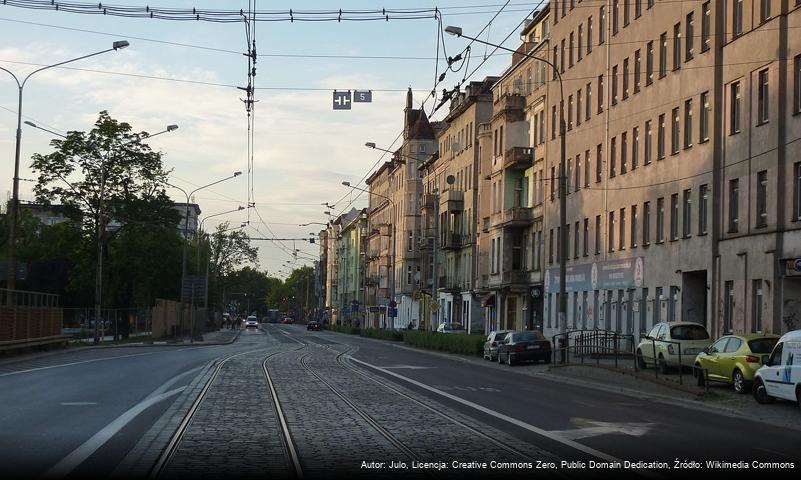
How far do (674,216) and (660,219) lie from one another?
5.17 ft

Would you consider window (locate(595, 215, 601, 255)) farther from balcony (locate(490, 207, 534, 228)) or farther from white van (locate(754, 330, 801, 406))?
white van (locate(754, 330, 801, 406))

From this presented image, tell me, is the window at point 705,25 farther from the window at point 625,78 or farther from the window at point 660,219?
the window at point 625,78

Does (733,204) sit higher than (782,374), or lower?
higher

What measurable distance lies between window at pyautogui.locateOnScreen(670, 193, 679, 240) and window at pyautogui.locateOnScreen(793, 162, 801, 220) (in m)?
9.77

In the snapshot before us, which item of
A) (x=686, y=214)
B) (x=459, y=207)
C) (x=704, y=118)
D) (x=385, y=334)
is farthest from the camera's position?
(x=459, y=207)

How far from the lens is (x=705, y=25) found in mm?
41281

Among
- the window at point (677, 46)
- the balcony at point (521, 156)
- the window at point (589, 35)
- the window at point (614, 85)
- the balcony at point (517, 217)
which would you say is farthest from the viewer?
the balcony at point (521, 156)

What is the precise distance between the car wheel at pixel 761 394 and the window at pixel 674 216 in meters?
→ 19.7

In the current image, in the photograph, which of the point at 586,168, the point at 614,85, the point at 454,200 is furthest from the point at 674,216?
Result: the point at 454,200

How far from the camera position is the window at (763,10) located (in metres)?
36.4

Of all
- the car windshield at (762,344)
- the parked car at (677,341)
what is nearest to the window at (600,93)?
the parked car at (677,341)

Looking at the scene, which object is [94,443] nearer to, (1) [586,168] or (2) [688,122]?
(2) [688,122]

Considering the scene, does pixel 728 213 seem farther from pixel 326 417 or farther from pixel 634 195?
pixel 326 417

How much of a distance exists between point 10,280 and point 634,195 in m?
25.5
